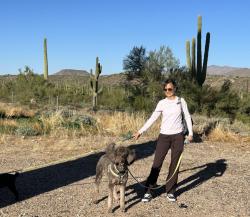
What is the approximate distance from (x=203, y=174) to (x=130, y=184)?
6.60 feet

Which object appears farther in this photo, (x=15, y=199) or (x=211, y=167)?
(x=211, y=167)

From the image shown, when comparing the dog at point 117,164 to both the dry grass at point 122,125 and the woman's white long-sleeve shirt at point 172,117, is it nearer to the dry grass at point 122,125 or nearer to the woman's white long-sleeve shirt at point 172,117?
the woman's white long-sleeve shirt at point 172,117

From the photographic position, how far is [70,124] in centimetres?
1639

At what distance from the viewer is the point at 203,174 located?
1012cm

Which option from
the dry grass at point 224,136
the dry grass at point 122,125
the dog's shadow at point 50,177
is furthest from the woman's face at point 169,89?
the dry grass at point 122,125

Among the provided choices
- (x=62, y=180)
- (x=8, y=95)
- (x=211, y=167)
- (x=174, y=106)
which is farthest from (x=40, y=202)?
(x=8, y=95)

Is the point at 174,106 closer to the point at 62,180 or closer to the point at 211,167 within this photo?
the point at 62,180

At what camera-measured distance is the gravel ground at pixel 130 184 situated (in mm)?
7305

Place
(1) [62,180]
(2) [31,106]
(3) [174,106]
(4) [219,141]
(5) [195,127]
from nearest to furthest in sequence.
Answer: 1. (3) [174,106]
2. (1) [62,180]
3. (4) [219,141]
4. (5) [195,127]
5. (2) [31,106]

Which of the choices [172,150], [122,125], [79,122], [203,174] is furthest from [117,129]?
[172,150]

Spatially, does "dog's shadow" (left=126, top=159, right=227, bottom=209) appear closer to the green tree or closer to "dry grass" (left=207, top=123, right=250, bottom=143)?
"dry grass" (left=207, top=123, right=250, bottom=143)

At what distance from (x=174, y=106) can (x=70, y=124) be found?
9.33 m

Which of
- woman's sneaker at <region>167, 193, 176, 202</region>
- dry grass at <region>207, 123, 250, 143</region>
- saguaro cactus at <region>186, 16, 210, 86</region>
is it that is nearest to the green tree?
saguaro cactus at <region>186, 16, 210, 86</region>

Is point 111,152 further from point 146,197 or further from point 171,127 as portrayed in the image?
point 146,197
